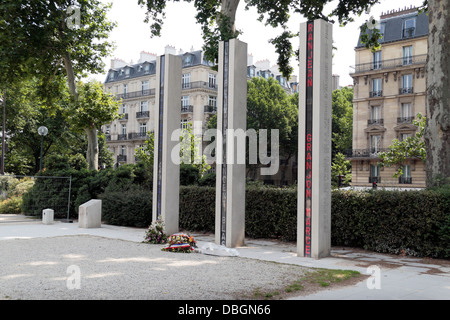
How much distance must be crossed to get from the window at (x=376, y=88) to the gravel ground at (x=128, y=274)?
4428cm

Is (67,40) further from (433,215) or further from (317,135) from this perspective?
(433,215)

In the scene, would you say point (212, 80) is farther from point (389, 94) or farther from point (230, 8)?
point (230, 8)

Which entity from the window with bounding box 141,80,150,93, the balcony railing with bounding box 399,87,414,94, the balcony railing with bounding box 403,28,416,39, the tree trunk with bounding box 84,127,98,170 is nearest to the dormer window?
the window with bounding box 141,80,150,93

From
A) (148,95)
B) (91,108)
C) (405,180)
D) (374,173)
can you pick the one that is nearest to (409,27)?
(374,173)

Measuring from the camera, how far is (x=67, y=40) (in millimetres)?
24172

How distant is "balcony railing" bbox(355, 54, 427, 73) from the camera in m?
49.3

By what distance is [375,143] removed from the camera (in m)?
52.0

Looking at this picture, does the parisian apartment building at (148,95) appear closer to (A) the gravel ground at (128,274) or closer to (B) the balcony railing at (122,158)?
(B) the balcony railing at (122,158)

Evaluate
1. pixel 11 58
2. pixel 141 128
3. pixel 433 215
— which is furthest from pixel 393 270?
pixel 141 128

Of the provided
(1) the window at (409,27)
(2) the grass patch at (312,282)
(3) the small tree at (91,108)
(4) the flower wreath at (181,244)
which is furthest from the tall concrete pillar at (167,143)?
(1) the window at (409,27)

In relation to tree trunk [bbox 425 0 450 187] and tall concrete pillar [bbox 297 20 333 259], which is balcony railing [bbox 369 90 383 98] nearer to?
tree trunk [bbox 425 0 450 187]

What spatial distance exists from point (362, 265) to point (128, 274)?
5.36m

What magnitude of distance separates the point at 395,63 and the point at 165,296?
49.7m

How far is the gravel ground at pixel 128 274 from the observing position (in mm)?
7402
